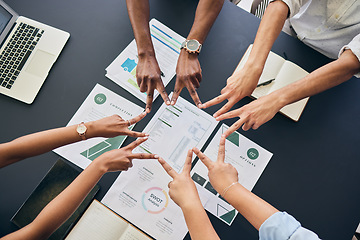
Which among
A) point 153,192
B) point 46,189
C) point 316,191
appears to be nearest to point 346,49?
point 316,191

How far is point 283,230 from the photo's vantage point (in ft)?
2.49

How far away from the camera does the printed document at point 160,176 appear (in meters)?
0.99

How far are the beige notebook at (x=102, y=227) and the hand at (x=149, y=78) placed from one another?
428 millimetres

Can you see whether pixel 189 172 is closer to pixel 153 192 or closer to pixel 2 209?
pixel 153 192

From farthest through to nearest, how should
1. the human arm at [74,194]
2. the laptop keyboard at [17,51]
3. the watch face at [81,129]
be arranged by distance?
the laptop keyboard at [17,51] → the watch face at [81,129] → the human arm at [74,194]

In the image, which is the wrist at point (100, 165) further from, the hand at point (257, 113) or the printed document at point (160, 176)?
the hand at point (257, 113)

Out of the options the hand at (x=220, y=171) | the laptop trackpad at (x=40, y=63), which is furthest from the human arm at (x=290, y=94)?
the laptop trackpad at (x=40, y=63)

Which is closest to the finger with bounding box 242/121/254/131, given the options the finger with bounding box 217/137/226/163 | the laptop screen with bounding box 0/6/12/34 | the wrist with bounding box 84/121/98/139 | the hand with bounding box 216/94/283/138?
the hand with bounding box 216/94/283/138

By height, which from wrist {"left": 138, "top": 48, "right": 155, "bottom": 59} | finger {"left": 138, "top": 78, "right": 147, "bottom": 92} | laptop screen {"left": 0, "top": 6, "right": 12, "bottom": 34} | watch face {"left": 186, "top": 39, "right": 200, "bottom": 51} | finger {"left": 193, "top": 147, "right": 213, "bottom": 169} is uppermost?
watch face {"left": 186, "top": 39, "right": 200, "bottom": 51}

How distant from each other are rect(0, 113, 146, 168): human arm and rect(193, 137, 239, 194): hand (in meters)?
0.27

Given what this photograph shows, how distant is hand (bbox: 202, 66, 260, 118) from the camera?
1061 mm

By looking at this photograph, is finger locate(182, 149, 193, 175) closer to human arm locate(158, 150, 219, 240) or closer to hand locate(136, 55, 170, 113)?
human arm locate(158, 150, 219, 240)

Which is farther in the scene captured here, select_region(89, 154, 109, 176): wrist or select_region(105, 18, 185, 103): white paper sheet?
select_region(105, 18, 185, 103): white paper sheet

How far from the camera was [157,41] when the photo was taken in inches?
46.7
